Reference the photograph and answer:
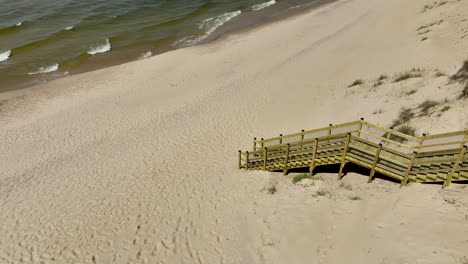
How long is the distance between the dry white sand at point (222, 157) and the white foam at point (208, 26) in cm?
346

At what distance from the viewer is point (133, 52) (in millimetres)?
33812

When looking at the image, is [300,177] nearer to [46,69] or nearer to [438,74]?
[438,74]

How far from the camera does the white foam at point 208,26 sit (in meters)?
35.5

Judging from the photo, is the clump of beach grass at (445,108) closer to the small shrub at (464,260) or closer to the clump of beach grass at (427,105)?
the clump of beach grass at (427,105)

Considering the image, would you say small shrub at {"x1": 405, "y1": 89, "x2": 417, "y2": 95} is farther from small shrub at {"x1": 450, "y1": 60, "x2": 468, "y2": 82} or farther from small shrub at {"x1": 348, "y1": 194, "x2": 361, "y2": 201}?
small shrub at {"x1": 348, "y1": 194, "x2": 361, "y2": 201}

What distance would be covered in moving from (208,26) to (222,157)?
26.6 m

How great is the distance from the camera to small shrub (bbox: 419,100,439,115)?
1485 centimetres

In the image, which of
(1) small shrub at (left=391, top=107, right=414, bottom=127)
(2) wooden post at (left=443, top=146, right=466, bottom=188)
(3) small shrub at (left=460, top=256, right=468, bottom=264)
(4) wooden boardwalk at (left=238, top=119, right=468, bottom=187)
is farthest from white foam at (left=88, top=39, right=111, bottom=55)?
(3) small shrub at (left=460, top=256, right=468, bottom=264)

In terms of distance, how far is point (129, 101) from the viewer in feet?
79.0

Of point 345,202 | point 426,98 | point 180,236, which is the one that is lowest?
point 180,236

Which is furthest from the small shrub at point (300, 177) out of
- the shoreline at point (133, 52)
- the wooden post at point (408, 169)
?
the shoreline at point (133, 52)

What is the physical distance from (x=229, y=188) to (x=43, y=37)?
32720 mm

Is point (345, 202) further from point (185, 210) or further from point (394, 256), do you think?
point (185, 210)

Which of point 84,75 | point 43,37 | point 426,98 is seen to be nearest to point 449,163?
point 426,98
